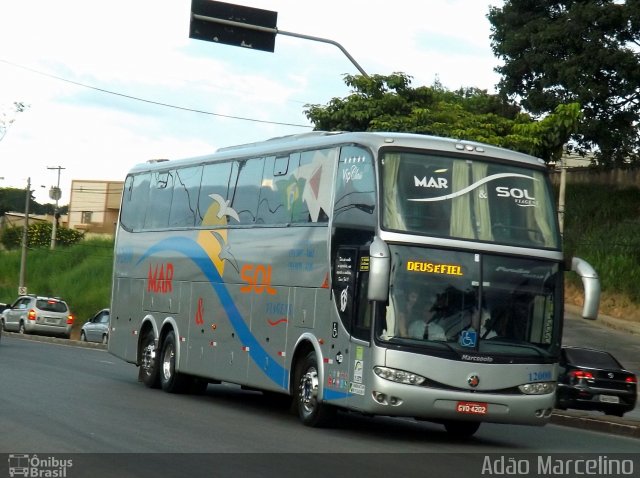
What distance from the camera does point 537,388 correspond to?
626 inches

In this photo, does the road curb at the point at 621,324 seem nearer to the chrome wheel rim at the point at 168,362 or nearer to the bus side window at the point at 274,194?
the chrome wheel rim at the point at 168,362

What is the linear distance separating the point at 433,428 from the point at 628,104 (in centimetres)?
3387

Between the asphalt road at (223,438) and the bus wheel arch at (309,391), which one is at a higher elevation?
the bus wheel arch at (309,391)

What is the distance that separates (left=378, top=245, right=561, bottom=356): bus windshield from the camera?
15.5m

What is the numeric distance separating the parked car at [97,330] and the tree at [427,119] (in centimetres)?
1247

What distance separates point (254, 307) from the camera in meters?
19.3

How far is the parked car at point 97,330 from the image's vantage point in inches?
1792

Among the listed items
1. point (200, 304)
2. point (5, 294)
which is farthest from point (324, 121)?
point (5, 294)

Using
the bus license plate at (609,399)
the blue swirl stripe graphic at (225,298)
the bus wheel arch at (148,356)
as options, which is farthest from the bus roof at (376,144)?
the bus license plate at (609,399)

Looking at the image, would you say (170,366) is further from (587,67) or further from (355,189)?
(587,67)

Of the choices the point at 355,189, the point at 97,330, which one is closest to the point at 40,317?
the point at 97,330

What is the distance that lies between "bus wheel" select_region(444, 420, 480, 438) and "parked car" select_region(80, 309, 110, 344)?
95.0ft

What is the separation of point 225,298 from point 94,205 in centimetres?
9295
